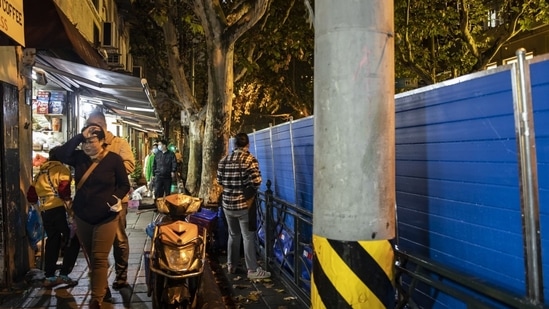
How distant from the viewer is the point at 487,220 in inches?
113

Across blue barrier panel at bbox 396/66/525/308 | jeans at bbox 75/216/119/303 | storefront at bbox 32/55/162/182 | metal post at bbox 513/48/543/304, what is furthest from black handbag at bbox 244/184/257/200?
metal post at bbox 513/48/543/304

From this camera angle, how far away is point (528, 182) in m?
2.43

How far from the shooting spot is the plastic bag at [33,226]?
6479 millimetres

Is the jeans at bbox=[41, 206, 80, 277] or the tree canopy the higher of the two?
the tree canopy

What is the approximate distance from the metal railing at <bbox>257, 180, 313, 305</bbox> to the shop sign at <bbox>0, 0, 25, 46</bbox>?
328 cm

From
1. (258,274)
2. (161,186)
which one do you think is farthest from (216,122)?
(258,274)

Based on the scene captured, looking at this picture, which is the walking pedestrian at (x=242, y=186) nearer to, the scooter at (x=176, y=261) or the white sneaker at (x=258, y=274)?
the white sneaker at (x=258, y=274)

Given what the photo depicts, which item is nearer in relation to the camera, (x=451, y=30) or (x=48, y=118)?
(x=48, y=118)

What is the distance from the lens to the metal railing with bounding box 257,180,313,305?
6016 millimetres

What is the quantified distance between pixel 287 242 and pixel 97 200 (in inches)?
107

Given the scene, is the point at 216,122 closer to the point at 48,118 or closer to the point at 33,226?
the point at 48,118

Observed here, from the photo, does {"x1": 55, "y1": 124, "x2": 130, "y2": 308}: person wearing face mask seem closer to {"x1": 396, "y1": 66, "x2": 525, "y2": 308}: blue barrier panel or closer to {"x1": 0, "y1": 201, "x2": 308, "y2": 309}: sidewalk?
{"x1": 0, "y1": 201, "x2": 308, "y2": 309}: sidewalk

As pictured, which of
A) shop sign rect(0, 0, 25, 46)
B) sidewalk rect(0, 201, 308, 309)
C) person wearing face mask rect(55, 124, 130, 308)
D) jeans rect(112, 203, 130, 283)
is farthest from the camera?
jeans rect(112, 203, 130, 283)

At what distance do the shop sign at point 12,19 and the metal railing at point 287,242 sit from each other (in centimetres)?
328
